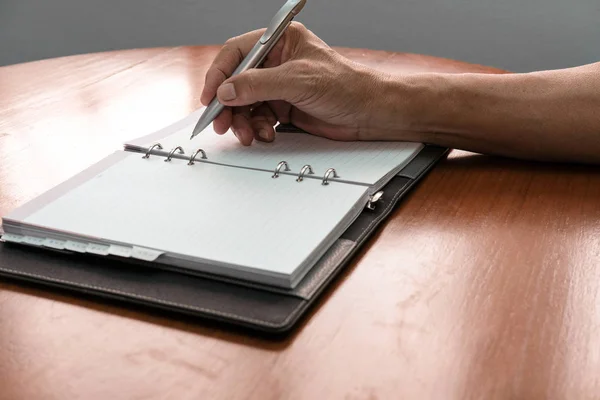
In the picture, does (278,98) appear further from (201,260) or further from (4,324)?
(4,324)

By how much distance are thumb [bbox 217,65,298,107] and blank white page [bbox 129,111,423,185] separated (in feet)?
0.22

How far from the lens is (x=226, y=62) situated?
1066mm

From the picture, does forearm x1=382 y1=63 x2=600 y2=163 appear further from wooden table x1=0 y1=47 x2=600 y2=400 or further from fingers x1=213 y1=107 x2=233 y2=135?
fingers x1=213 y1=107 x2=233 y2=135

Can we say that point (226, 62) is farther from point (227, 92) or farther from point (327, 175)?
point (327, 175)

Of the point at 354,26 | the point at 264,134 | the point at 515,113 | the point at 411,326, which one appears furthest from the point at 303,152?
the point at 354,26

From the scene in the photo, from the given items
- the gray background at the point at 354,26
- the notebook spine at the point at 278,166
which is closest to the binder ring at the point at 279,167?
the notebook spine at the point at 278,166

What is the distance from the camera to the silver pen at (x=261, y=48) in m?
1.02

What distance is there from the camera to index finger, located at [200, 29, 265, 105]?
41.6 inches

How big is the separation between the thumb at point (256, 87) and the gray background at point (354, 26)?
1.57m

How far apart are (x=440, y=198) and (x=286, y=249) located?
28cm

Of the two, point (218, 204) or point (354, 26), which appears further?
point (354, 26)

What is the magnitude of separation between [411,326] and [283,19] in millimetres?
561

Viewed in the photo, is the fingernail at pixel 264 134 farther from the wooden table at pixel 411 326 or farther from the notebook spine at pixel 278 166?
the wooden table at pixel 411 326

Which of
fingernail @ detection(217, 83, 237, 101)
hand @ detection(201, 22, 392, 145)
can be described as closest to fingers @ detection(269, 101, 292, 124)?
hand @ detection(201, 22, 392, 145)
